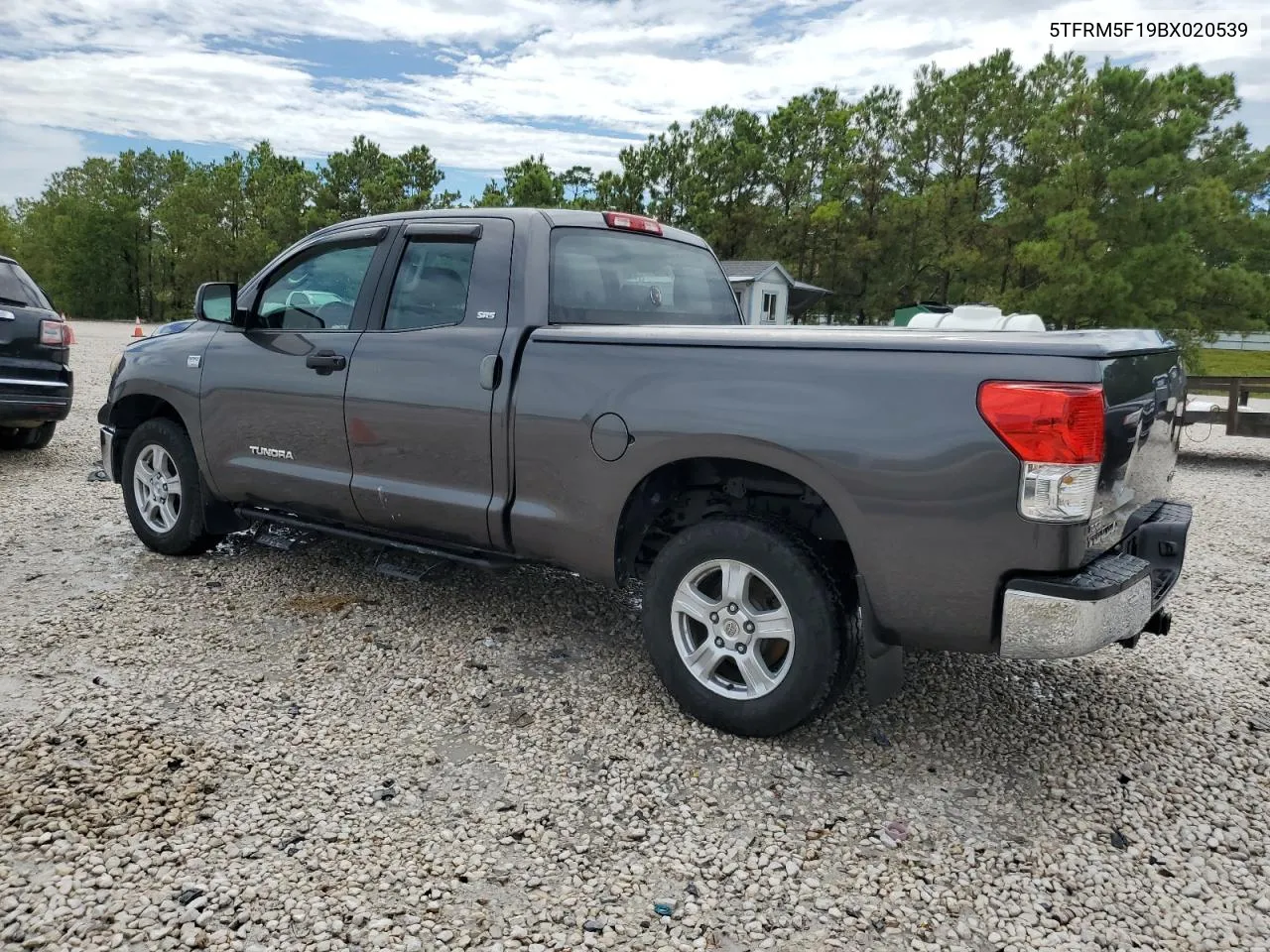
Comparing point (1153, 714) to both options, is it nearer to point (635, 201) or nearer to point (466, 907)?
point (466, 907)

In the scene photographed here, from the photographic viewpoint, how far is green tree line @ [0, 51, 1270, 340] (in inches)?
879

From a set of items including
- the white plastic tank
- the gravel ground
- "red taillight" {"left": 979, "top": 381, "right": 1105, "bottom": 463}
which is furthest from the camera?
the white plastic tank

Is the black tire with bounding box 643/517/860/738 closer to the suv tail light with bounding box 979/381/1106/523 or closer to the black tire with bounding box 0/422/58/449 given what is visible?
the suv tail light with bounding box 979/381/1106/523

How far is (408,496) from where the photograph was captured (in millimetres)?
3984

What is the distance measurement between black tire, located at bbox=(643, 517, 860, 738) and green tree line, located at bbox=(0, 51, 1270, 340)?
73.5 ft

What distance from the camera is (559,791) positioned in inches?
115

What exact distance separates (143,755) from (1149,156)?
25802mm

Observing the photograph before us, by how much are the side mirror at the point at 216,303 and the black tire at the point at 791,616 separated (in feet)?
9.45

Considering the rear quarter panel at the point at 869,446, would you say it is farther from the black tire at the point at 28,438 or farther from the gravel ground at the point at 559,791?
the black tire at the point at 28,438

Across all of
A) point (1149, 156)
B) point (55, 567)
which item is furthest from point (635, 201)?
point (55, 567)

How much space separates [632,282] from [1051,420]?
217 centimetres

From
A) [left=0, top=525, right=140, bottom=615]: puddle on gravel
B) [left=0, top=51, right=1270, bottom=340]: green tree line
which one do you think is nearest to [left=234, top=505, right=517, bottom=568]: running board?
[left=0, top=525, right=140, bottom=615]: puddle on gravel

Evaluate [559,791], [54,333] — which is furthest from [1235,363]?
[559,791]

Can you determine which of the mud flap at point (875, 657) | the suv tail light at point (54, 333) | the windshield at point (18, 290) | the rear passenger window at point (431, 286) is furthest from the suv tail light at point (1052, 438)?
the windshield at point (18, 290)
